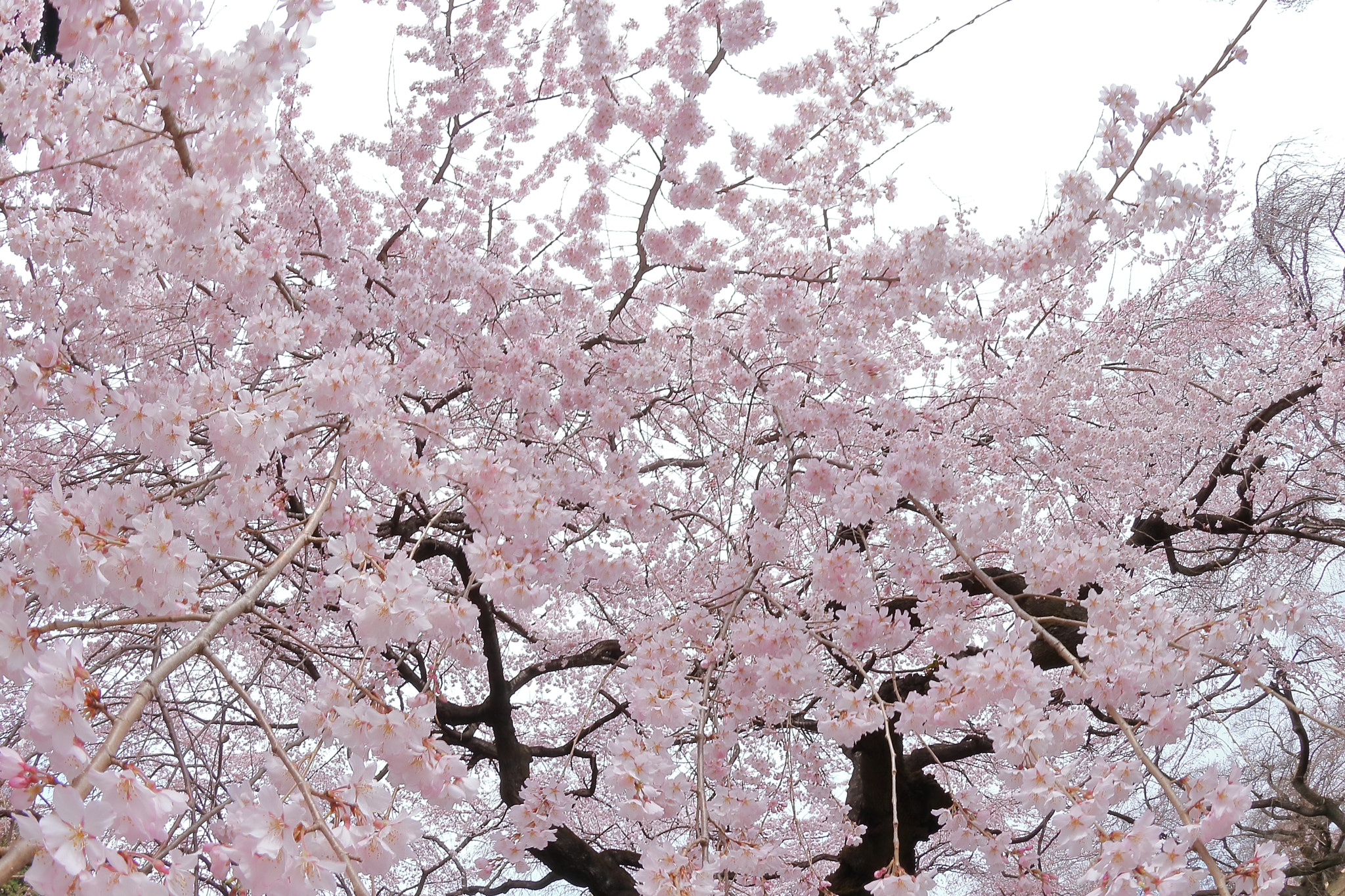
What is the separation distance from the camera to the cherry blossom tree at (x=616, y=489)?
1771mm

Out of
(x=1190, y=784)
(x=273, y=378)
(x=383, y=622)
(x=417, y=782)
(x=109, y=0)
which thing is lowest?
(x=1190, y=784)

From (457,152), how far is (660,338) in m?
2.29

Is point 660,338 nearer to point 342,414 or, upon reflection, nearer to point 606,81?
point 606,81

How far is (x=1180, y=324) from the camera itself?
23.4 feet

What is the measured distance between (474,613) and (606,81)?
2.74m

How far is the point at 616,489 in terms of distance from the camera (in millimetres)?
3529

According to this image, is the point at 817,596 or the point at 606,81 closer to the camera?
the point at 606,81

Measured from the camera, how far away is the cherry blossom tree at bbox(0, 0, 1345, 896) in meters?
1.77

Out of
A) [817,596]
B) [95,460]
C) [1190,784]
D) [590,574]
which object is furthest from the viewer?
[95,460]

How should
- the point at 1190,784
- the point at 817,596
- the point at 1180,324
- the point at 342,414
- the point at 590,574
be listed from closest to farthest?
the point at 1190,784, the point at 342,414, the point at 590,574, the point at 817,596, the point at 1180,324

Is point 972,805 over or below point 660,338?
below

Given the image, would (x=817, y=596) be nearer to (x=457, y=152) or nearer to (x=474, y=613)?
(x=474, y=613)

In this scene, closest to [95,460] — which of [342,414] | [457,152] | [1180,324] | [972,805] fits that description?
[457,152]

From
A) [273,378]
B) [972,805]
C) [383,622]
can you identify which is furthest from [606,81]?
[972,805]
